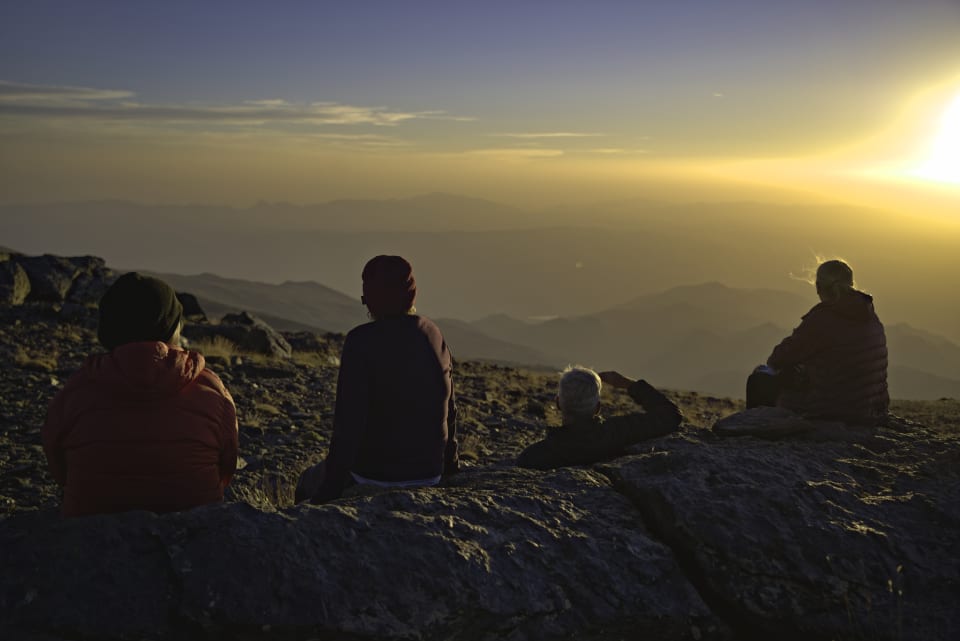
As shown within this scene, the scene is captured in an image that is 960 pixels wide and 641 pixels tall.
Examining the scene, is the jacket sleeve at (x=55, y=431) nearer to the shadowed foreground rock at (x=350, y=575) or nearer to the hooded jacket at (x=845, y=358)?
the shadowed foreground rock at (x=350, y=575)

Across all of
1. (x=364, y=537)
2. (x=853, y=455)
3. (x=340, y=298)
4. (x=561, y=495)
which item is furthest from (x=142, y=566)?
(x=340, y=298)

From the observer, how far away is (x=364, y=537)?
3365 millimetres

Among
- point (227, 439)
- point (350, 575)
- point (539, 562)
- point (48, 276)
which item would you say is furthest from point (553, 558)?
point (48, 276)

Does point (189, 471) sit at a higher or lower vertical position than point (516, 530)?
higher

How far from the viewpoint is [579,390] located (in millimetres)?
4883

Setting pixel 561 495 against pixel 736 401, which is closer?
pixel 561 495

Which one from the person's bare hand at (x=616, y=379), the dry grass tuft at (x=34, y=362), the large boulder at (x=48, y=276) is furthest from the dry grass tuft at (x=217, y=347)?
the person's bare hand at (x=616, y=379)

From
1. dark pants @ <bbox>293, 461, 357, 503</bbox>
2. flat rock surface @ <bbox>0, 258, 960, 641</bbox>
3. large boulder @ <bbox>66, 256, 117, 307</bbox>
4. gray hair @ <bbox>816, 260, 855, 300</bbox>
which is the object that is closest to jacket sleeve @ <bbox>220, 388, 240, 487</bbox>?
flat rock surface @ <bbox>0, 258, 960, 641</bbox>

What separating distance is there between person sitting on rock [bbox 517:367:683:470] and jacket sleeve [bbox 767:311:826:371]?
1.69 metres

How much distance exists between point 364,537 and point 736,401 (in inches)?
746

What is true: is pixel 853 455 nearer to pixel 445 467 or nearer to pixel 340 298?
pixel 445 467

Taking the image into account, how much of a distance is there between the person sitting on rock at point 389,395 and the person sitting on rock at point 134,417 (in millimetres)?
948

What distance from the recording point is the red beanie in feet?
14.4

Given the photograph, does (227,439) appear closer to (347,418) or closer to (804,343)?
(347,418)
